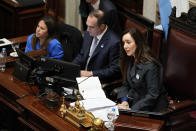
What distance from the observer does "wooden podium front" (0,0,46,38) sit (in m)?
6.00

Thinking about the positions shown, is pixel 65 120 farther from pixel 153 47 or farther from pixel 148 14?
pixel 148 14

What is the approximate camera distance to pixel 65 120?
142 inches

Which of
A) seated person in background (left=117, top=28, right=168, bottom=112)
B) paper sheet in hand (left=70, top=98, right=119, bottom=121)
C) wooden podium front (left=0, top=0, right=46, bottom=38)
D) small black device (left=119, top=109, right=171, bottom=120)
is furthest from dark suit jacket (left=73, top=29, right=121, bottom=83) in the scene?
wooden podium front (left=0, top=0, right=46, bottom=38)

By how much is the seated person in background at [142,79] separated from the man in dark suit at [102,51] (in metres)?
0.40

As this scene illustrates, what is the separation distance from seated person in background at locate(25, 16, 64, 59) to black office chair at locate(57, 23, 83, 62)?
8cm

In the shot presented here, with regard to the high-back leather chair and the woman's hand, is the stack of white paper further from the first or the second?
the high-back leather chair

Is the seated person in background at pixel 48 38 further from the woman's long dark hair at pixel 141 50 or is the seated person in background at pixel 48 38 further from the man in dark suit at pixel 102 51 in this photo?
the woman's long dark hair at pixel 141 50

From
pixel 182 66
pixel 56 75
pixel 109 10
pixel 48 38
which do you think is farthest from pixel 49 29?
pixel 182 66

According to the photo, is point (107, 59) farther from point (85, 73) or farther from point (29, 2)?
point (29, 2)

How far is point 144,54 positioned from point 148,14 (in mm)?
2059

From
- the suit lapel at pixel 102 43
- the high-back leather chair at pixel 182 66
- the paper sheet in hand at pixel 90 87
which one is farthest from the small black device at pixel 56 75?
the high-back leather chair at pixel 182 66

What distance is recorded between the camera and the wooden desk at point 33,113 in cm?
329

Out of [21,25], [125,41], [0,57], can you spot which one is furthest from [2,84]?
[21,25]

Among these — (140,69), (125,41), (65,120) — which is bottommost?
(65,120)
